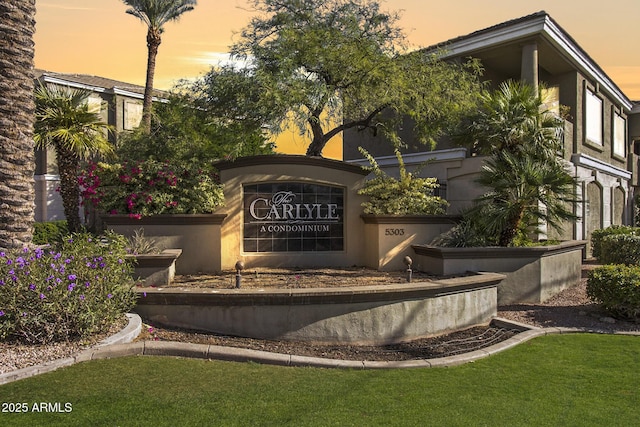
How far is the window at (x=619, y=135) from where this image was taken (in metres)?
25.1

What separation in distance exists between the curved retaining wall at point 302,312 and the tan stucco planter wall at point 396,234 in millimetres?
3317

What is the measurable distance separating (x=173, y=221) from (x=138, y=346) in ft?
14.1

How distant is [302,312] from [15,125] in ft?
17.5

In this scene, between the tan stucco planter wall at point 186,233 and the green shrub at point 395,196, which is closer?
the tan stucco planter wall at point 186,233

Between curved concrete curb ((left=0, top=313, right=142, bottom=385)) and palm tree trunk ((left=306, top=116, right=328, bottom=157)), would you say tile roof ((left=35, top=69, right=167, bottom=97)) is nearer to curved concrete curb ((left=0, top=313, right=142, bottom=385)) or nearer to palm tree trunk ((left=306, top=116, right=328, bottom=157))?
palm tree trunk ((left=306, top=116, right=328, bottom=157))

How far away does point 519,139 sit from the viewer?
11945mm

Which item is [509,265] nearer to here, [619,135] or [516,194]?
[516,194]

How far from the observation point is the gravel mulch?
5.99 metres

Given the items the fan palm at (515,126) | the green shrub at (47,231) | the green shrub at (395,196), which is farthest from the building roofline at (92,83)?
the fan palm at (515,126)

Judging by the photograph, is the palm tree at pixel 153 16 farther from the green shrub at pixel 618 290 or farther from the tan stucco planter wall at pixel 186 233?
the green shrub at pixel 618 290

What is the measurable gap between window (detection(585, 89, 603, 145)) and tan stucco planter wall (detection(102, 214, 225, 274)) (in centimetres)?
1654

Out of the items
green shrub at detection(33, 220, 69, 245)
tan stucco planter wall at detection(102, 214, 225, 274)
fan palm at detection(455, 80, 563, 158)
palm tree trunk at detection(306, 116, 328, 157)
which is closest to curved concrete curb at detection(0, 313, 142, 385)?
tan stucco planter wall at detection(102, 214, 225, 274)

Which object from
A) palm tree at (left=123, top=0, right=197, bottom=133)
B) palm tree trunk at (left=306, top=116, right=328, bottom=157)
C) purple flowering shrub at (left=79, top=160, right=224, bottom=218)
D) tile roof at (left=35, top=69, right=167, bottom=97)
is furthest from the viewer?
tile roof at (left=35, top=69, right=167, bottom=97)

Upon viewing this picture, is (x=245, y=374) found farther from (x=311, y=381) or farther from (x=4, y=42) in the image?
(x=4, y=42)
